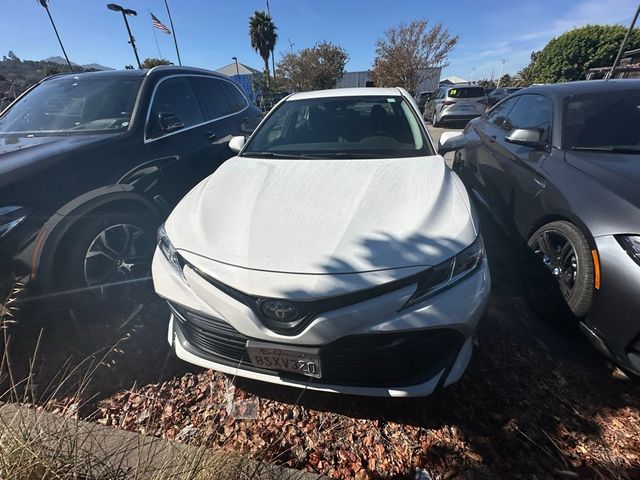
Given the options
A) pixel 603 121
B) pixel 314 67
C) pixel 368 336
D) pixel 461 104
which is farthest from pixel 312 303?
pixel 314 67

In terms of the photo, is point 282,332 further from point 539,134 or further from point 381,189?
point 539,134

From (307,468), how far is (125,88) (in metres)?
3.52

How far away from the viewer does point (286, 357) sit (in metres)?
1.40

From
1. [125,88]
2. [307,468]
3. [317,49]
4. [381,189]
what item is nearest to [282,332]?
[307,468]

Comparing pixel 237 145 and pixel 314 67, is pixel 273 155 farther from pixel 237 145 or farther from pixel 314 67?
pixel 314 67

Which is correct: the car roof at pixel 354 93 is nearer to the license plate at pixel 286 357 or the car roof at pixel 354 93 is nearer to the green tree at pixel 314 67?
the license plate at pixel 286 357

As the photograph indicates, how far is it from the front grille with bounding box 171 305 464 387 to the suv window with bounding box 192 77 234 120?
10.4 feet

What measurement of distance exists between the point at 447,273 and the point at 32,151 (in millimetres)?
2980

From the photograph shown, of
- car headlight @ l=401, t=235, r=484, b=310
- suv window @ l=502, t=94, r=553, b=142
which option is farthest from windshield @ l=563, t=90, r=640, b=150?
car headlight @ l=401, t=235, r=484, b=310

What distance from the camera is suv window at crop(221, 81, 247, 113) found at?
4492mm

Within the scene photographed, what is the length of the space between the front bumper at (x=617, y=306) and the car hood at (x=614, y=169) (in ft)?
1.01

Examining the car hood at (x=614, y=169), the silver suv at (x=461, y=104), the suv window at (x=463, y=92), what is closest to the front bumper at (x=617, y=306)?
the car hood at (x=614, y=169)

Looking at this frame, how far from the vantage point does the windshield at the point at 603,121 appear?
2.40m

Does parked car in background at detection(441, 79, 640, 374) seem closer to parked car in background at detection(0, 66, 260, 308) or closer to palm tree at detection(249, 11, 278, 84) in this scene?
parked car in background at detection(0, 66, 260, 308)
